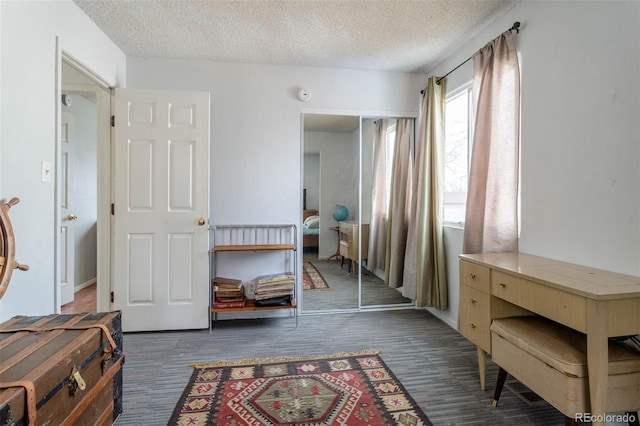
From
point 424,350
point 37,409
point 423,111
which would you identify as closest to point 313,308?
point 424,350

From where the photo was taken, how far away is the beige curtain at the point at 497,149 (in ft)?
6.89

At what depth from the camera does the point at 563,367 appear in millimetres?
1246

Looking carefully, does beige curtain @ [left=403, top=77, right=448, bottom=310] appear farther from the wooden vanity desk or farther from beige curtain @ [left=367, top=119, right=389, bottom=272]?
the wooden vanity desk

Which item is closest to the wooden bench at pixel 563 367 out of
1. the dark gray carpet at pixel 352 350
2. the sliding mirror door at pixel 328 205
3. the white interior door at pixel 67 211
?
the dark gray carpet at pixel 352 350

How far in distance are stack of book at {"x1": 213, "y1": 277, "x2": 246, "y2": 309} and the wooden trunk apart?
4.33 feet

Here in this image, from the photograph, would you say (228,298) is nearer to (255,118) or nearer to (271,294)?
(271,294)

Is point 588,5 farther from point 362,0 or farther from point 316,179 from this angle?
point 316,179

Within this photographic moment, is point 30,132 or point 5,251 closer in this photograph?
point 5,251

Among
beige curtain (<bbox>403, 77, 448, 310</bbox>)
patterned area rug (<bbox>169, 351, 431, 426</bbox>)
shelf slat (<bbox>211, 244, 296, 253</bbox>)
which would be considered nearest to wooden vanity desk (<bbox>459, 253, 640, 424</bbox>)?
patterned area rug (<bbox>169, 351, 431, 426</bbox>)

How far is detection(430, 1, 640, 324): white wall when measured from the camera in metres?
1.44

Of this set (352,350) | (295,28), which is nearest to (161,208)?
(295,28)

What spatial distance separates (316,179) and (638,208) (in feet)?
7.66

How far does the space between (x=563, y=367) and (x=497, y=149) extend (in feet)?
4.66

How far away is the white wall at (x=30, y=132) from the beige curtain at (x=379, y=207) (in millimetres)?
2607
